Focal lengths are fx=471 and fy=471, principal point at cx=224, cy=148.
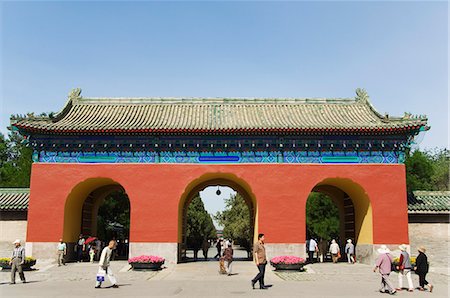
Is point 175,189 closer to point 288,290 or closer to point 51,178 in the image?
point 51,178

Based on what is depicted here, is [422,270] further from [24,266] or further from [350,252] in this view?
[24,266]

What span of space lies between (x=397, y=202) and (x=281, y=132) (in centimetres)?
549

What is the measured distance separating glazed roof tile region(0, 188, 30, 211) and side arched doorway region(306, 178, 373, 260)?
12776mm

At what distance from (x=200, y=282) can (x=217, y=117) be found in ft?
30.6

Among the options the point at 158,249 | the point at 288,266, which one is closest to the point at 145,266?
the point at 158,249

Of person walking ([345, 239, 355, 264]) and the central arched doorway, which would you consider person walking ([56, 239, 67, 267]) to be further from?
person walking ([345, 239, 355, 264])

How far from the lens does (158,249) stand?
18.8 m

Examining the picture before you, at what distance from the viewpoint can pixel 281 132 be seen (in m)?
19.0

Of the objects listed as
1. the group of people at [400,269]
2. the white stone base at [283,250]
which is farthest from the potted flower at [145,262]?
the group of people at [400,269]

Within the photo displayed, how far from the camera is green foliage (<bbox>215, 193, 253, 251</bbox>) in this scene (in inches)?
1790

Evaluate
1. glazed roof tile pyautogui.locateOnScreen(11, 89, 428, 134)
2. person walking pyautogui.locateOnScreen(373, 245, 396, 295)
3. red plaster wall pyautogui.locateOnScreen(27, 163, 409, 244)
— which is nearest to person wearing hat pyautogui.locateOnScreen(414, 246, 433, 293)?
person walking pyautogui.locateOnScreen(373, 245, 396, 295)

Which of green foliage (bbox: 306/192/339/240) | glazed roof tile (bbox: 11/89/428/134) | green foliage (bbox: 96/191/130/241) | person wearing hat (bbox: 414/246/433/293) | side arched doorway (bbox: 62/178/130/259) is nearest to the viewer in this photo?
person wearing hat (bbox: 414/246/433/293)

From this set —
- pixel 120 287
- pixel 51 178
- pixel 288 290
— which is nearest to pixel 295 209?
pixel 288 290

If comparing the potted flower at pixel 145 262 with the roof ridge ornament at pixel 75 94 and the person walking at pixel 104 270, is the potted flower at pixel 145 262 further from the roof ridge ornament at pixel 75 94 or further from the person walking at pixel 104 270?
the roof ridge ornament at pixel 75 94
